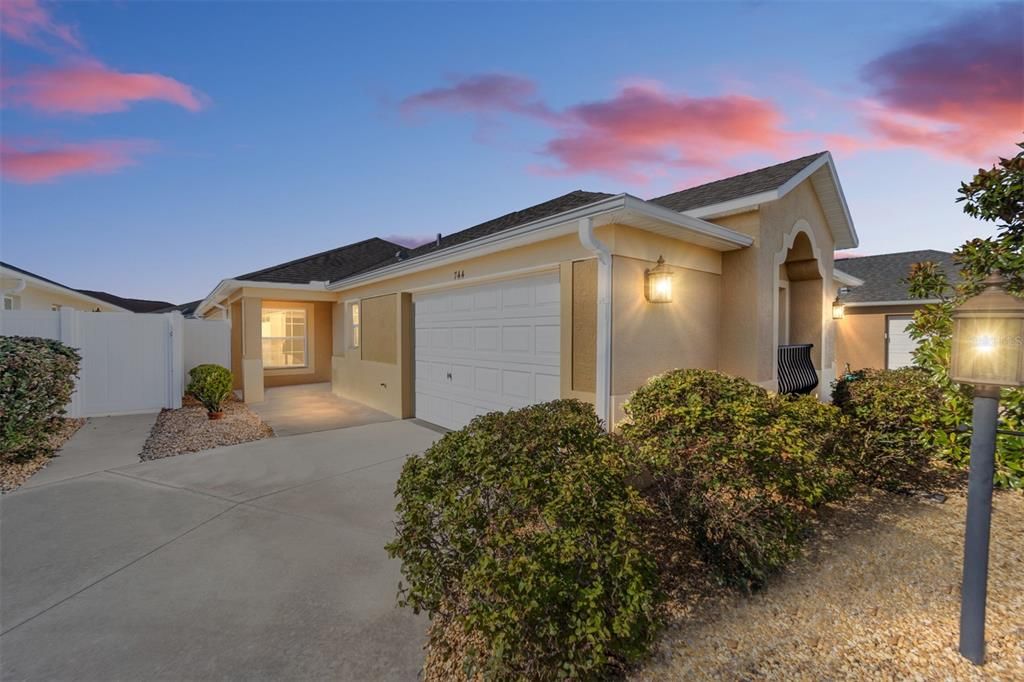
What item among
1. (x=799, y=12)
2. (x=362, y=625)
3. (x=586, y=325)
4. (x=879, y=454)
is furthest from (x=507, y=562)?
(x=799, y=12)

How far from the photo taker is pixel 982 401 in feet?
7.36

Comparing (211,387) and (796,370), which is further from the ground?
(796,370)

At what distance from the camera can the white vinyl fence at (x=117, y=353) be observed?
25.2 feet

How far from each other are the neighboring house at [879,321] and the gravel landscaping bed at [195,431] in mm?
16850

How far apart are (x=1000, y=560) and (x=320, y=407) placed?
35.5ft

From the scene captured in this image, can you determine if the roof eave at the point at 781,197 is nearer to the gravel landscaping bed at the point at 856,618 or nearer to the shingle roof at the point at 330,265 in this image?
the gravel landscaping bed at the point at 856,618

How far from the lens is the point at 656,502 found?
3.32 meters

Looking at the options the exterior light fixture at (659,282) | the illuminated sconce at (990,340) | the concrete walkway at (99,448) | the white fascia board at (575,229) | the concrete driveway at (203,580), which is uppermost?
the white fascia board at (575,229)

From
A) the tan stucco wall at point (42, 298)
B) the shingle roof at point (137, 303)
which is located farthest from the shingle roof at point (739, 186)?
the shingle roof at point (137, 303)

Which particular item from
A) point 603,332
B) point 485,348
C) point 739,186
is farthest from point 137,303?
point 739,186

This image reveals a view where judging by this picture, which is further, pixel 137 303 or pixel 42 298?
pixel 137 303

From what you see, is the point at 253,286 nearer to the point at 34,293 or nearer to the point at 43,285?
the point at 43,285

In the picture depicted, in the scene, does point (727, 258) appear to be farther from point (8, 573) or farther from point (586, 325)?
point (8, 573)

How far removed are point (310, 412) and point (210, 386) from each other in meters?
1.97
